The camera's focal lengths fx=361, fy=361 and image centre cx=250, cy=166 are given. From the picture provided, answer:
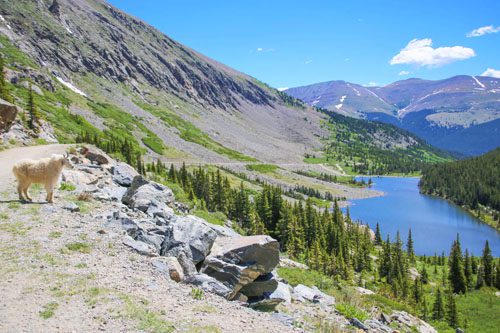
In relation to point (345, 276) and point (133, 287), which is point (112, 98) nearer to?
point (345, 276)

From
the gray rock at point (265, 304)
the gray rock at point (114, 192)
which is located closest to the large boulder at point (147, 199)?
the gray rock at point (114, 192)

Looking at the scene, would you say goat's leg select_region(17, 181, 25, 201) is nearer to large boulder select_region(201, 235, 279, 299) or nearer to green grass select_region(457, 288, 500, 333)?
large boulder select_region(201, 235, 279, 299)

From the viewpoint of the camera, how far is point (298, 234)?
7669cm

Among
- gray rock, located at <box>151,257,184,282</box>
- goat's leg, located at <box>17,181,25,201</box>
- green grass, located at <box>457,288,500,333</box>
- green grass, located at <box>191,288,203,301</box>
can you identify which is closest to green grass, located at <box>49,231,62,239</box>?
gray rock, located at <box>151,257,184,282</box>

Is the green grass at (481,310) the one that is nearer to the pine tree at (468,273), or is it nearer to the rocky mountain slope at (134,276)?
the pine tree at (468,273)

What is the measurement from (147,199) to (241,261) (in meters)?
A: 10.5

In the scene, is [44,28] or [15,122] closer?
[15,122]

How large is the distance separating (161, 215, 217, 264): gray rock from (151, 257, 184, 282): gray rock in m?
0.90

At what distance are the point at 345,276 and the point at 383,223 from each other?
93765 millimetres

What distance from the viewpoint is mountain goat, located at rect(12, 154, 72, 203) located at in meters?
19.9

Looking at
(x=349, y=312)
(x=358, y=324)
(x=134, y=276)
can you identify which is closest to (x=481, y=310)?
(x=349, y=312)

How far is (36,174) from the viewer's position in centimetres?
1995

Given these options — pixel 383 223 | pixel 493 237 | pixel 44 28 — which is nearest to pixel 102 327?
pixel 383 223

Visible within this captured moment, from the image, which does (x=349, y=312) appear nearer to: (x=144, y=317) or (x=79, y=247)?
(x=144, y=317)
